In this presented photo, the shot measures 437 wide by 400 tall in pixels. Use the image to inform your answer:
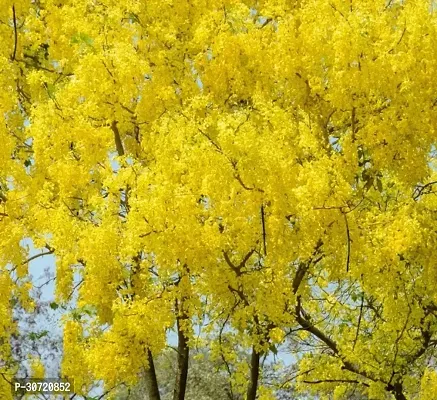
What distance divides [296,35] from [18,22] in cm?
350

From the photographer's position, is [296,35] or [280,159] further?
[296,35]

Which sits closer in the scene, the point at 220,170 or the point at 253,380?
the point at 220,170

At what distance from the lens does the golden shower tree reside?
581 centimetres

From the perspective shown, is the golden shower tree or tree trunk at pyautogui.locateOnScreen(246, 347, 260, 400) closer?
the golden shower tree

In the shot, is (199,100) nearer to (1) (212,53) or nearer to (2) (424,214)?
(1) (212,53)

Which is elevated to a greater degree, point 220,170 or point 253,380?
point 220,170

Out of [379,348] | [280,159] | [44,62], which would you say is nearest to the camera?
[280,159]

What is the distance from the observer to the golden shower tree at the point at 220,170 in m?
5.81

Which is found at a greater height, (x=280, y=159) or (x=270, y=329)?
(x=280, y=159)

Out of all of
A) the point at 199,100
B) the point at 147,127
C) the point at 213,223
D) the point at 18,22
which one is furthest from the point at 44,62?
the point at 213,223

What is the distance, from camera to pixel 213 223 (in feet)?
19.4

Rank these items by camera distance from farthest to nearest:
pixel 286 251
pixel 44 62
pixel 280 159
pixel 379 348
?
pixel 44 62
pixel 379 348
pixel 286 251
pixel 280 159

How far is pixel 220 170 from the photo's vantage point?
18.5 ft

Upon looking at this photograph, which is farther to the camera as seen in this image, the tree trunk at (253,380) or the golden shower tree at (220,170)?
the tree trunk at (253,380)
